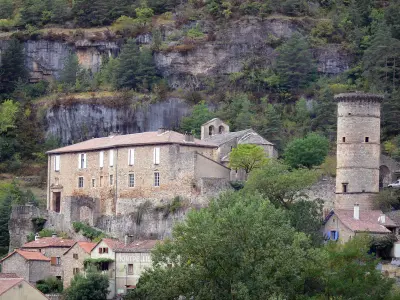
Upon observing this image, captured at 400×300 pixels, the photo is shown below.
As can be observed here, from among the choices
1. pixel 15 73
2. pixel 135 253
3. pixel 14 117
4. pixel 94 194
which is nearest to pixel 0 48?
pixel 15 73

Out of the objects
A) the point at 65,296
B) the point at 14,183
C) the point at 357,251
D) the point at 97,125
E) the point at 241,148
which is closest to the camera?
the point at 357,251

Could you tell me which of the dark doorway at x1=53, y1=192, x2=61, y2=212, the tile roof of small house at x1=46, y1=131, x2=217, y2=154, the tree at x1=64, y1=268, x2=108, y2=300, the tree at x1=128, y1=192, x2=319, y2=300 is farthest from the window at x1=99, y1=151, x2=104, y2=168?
the tree at x1=128, y1=192, x2=319, y2=300

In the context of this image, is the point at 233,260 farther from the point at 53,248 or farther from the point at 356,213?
the point at 53,248

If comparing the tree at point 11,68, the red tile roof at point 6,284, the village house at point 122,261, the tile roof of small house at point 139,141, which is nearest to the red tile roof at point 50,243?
the village house at point 122,261

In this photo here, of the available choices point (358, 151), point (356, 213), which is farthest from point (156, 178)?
point (356, 213)

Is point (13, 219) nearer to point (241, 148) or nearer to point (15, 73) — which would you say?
point (241, 148)

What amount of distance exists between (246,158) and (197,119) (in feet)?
67.8

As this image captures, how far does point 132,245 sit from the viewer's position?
83.4 metres

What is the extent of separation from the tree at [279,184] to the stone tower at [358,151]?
2.81m

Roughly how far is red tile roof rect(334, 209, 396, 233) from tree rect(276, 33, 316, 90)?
33.1 m

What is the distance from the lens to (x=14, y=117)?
116938 mm

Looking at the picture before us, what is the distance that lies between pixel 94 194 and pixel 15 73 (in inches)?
1380

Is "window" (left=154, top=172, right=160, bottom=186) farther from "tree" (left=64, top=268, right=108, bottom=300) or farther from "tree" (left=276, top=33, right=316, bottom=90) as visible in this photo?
"tree" (left=276, top=33, right=316, bottom=90)

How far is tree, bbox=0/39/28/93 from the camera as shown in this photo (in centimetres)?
12406
